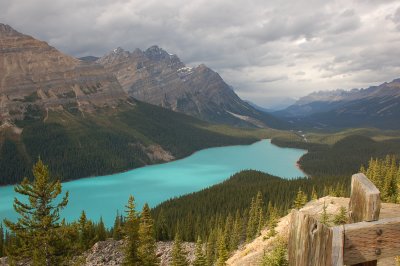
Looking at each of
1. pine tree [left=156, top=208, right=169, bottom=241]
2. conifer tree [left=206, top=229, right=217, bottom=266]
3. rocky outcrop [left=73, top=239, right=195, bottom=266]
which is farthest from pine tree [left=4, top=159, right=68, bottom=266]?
pine tree [left=156, top=208, right=169, bottom=241]

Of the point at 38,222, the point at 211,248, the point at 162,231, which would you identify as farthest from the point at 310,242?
the point at 162,231

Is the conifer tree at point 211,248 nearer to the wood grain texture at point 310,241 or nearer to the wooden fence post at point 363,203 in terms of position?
the wooden fence post at point 363,203

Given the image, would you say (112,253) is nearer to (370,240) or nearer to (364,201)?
(364,201)

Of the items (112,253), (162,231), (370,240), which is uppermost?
(370,240)

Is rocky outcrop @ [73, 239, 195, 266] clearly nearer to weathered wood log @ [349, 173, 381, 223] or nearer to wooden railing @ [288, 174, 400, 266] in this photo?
weathered wood log @ [349, 173, 381, 223]

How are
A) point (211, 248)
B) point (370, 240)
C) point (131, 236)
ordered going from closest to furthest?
point (370, 240) < point (131, 236) < point (211, 248)

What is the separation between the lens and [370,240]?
4.05m

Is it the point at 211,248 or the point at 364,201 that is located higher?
the point at 364,201

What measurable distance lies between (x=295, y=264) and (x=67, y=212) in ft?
469

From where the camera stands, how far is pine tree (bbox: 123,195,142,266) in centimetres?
3494

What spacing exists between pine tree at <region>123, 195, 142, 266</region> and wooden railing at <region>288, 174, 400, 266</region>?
31990mm

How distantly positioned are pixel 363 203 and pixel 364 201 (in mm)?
34

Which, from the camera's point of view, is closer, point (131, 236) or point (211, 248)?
point (131, 236)

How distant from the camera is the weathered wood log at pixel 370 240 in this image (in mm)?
3971
